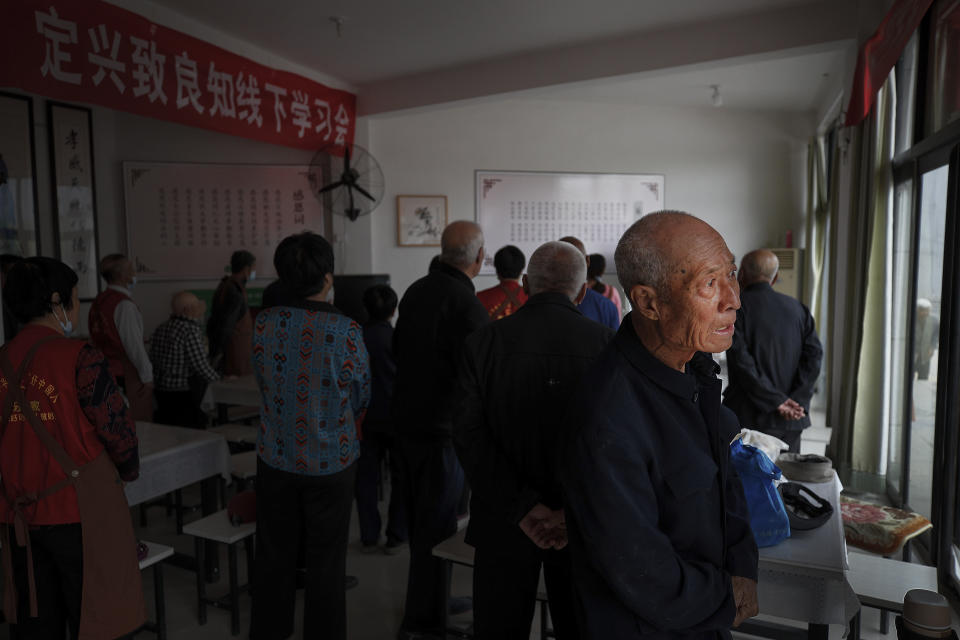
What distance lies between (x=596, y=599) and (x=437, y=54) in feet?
15.6

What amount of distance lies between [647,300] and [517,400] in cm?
73

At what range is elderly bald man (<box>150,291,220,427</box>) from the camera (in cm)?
367

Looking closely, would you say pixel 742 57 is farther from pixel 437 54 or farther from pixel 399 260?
pixel 399 260

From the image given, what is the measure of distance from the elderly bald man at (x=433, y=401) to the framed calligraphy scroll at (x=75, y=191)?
3274mm

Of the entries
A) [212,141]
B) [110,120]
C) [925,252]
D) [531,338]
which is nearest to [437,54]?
[212,141]

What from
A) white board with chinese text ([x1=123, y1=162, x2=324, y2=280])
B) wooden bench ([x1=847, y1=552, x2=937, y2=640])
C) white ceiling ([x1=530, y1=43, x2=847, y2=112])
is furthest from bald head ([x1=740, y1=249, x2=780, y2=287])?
white board with chinese text ([x1=123, y1=162, x2=324, y2=280])

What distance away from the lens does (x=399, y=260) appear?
6.43 metres

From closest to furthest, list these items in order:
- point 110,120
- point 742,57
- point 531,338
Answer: point 531,338
point 742,57
point 110,120

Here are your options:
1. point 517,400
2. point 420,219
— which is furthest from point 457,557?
→ point 420,219

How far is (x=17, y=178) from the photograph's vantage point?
13.6 feet

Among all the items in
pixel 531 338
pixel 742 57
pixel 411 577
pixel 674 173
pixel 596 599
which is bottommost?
pixel 411 577

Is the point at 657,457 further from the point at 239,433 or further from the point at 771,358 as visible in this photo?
the point at 239,433

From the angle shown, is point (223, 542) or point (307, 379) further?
point (223, 542)

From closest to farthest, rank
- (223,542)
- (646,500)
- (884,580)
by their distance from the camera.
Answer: (646,500) → (884,580) → (223,542)
